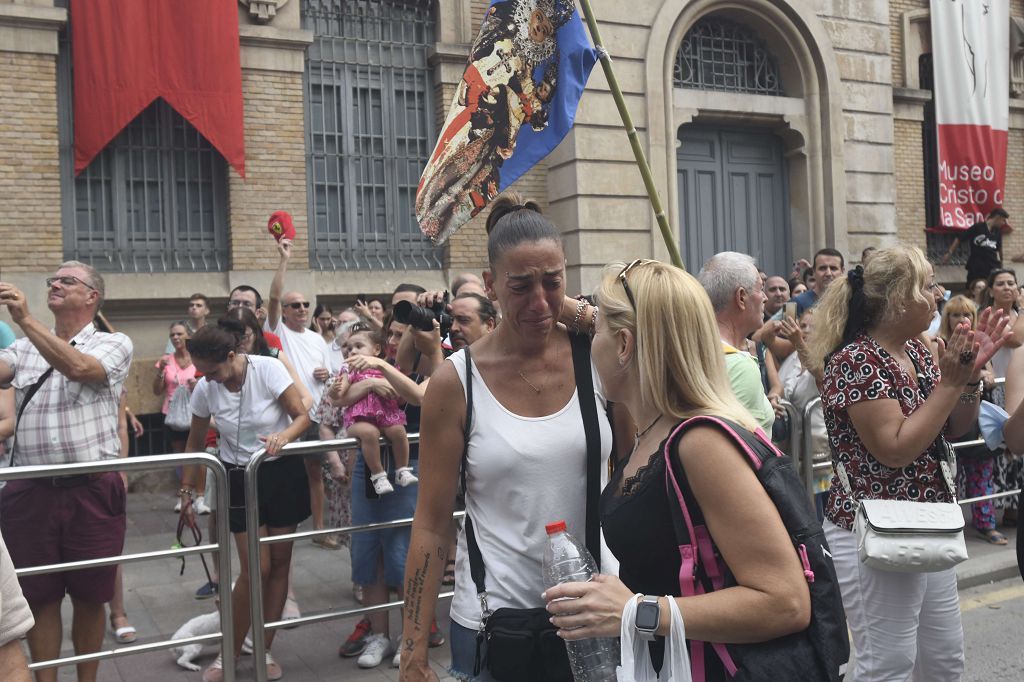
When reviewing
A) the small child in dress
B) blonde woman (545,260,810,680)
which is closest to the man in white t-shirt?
the small child in dress

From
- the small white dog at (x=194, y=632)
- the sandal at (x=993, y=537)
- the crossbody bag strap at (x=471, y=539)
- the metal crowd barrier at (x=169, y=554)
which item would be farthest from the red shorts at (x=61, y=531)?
the sandal at (x=993, y=537)

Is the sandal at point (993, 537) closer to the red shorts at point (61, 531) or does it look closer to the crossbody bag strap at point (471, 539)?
the crossbody bag strap at point (471, 539)

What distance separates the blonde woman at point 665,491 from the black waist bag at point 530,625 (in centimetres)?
36

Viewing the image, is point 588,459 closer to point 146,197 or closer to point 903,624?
point 903,624

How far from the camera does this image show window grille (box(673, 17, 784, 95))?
579 inches

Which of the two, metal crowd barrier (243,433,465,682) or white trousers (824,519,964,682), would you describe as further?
metal crowd barrier (243,433,465,682)

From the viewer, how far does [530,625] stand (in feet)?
8.89

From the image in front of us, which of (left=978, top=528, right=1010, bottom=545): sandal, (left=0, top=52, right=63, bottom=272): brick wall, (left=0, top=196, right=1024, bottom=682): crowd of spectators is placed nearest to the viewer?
(left=0, top=196, right=1024, bottom=682): crowd of spectators

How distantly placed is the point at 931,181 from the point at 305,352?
1315cm

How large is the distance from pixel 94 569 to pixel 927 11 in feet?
54.1

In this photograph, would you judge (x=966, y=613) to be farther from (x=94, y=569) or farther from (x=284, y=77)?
(x=284, y=77)

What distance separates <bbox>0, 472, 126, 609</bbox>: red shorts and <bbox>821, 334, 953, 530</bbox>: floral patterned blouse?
3.58 metres

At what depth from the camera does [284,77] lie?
39.8 ft

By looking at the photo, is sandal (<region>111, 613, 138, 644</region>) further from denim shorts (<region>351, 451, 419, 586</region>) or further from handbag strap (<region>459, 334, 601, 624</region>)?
handbag strap (<region>459, 334, 601, 624</region>)
